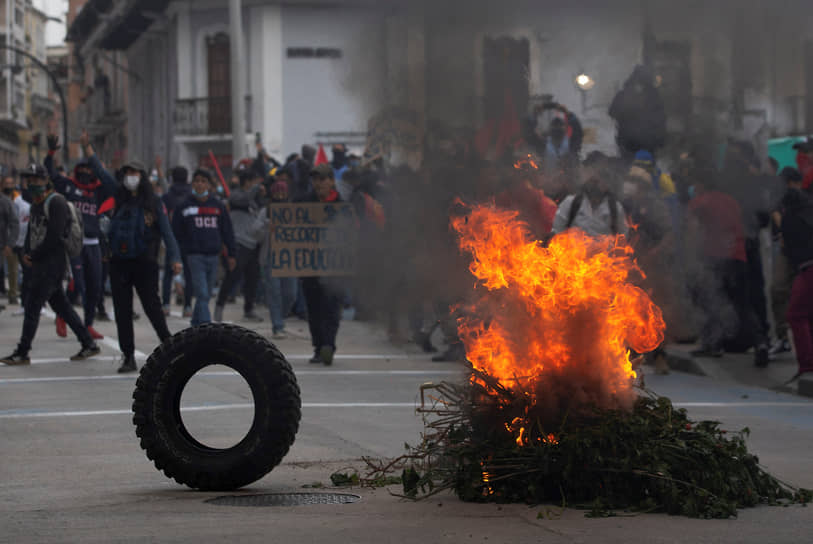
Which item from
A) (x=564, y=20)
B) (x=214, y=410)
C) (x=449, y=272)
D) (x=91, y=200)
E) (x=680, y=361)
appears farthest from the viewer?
(x=91, y=200)

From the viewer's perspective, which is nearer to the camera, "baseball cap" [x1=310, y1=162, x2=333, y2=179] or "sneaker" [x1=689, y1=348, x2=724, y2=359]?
"baseball cap" [x1=310, y1=162, x2=333, y2=179]

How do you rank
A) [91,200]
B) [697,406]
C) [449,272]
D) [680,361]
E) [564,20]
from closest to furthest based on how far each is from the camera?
[564,20], [449,272], [697,406], [680,361], [91,200]

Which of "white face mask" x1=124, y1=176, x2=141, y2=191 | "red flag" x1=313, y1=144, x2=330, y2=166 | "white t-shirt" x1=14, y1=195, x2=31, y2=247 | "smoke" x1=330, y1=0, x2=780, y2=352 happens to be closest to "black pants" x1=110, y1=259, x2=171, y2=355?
"white face mask" x1=124, y1=176, x2=141, y2=191

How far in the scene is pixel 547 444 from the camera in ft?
20.3

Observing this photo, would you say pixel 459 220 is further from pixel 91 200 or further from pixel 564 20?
pixel 91 200

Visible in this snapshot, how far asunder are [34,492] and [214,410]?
3.12m

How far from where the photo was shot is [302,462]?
7629 mm

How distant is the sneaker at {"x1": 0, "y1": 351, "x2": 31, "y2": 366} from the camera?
13234 millimetres

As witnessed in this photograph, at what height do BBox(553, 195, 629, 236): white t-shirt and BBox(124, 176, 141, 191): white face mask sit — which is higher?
BBox(124, 176, 141, 191): white face mask

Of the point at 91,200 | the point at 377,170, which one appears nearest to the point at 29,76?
the point at 91,200

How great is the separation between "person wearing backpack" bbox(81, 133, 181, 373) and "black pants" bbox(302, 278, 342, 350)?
1.51 meters

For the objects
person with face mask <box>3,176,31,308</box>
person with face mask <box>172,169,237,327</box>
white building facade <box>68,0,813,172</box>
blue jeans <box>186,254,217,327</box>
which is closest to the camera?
white building facade <box>68,0,813,172</box>

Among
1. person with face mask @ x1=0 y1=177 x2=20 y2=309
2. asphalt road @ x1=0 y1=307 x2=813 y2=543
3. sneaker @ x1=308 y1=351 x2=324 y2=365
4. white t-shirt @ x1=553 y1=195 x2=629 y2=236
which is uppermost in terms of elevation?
white t-shirt @ x1=553 y1=195 x2=629 y2=236

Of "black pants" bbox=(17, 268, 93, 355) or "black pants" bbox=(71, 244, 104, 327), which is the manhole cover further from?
"black pants" bbox=(71, 244, 104, 327)
